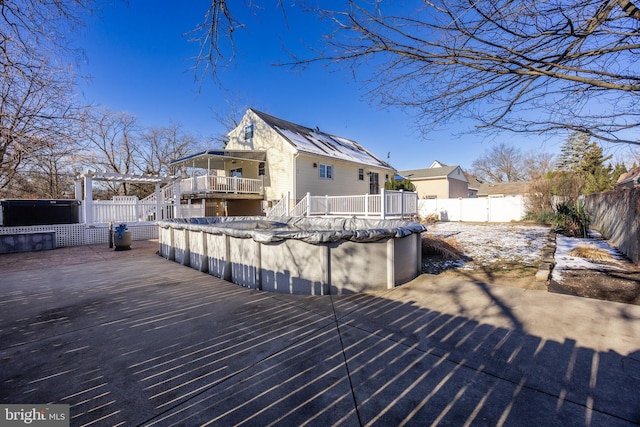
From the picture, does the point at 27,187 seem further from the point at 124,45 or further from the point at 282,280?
the point at 282,280

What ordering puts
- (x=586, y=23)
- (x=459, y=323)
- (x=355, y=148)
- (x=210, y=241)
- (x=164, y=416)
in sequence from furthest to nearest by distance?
(x=355, y=148) → (x=210, y=241) → (x=459, y=323) → (x=586, y=23) → (x=164, y=416)

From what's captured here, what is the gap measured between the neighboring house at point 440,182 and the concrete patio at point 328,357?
84.5ft

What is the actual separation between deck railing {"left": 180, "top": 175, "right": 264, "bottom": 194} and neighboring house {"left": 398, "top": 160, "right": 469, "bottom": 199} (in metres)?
17.4

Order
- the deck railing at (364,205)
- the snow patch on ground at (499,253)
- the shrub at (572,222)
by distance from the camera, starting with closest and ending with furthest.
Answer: the snow patch on ground at (499,253)
the shrub at (572,222)
the deck railing at (364,205)

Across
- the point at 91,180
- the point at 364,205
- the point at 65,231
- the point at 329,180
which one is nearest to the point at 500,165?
the point at 329,180

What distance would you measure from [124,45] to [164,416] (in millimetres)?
4852

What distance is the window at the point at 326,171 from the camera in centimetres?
1708

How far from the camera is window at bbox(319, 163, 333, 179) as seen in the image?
56.0 feet

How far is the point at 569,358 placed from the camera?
237cm

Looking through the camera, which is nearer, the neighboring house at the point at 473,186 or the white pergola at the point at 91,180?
the white pergola at the point at 91,180

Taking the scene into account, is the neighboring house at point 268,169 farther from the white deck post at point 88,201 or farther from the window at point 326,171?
the white deck post at point 88,201

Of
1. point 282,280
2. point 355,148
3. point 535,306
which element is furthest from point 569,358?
point 355,148

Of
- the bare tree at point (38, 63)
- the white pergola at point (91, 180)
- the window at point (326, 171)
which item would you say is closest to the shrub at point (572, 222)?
the window at point (326, 171)

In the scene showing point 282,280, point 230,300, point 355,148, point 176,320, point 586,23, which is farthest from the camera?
point 355,148
